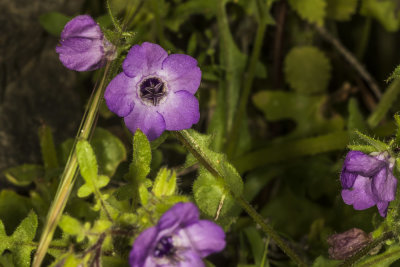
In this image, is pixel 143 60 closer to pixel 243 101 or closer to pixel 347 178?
pixel 347 178

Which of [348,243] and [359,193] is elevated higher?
[359,193]

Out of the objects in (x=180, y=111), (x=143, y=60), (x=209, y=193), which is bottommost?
(x=209, y=193)

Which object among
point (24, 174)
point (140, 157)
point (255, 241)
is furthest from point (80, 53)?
point (255, 241)

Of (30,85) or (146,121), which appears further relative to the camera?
(30,85)

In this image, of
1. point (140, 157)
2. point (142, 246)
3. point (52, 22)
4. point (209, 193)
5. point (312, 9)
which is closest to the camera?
point (142, 246)

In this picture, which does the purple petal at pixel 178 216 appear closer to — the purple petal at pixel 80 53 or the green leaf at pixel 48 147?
the purple petal at pixel 80 53

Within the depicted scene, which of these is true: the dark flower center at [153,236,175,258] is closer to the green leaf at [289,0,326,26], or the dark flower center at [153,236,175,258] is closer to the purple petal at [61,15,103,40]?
the purple petal at [61,15,103,40]

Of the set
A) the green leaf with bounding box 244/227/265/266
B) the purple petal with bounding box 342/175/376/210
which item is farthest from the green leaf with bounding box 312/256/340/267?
the green leaf with bounding box 244/227/265/266
